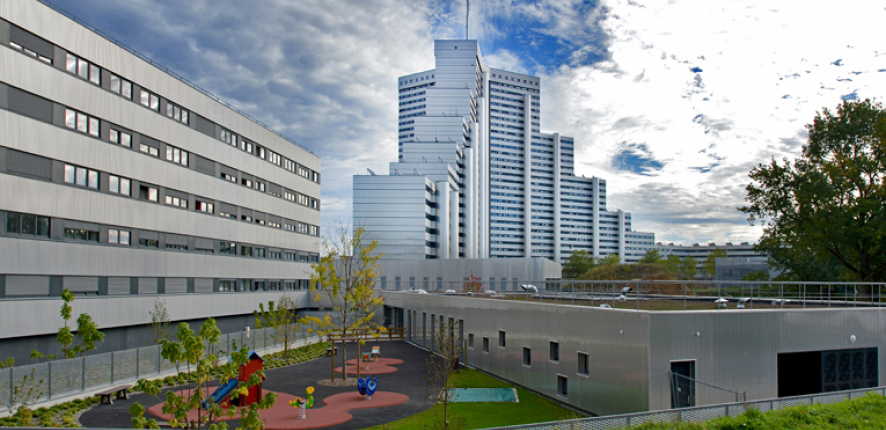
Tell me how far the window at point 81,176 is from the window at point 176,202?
6.56m

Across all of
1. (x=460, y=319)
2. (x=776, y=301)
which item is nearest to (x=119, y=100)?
(x=460, y=319)

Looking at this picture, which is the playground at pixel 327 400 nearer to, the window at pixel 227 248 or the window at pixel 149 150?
the window at pixel 227 248

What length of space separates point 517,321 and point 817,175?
82.1 ft

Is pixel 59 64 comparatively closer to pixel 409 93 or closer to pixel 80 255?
pixel 80 255

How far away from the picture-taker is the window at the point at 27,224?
26.8 m

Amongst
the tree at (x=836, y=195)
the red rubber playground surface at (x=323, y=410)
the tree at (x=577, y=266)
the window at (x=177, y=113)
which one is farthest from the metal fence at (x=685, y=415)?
the tree at (x=577, y=266)

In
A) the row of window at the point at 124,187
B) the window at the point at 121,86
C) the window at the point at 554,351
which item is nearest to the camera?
the window at the point at 554,351

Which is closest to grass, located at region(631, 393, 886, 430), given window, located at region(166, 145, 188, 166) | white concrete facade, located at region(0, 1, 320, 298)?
white concrete facade, located at region(0, 1, 320, 298)

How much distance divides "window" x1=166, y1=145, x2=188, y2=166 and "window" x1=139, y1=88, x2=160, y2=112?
2.59 m

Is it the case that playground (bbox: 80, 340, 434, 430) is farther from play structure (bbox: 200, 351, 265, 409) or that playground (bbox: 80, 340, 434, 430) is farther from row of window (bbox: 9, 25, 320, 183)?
row of window (bbox: 9, 25, 320, 183)

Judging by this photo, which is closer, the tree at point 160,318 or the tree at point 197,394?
the tree at point 197,394

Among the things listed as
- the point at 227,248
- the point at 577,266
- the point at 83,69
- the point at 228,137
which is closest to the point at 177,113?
the point at 228,137

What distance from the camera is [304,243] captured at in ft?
193

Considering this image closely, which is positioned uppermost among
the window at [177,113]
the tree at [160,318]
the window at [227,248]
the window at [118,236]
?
the window at [177,113]
